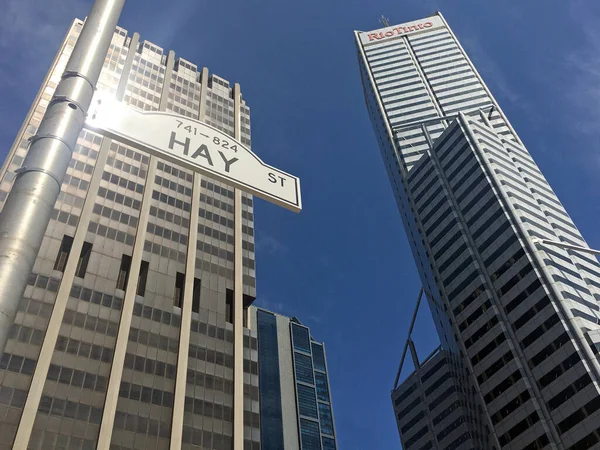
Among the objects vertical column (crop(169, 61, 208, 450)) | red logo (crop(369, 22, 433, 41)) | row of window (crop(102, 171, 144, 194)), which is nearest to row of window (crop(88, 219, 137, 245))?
vertical column (crop(169, 61, 208, 450))

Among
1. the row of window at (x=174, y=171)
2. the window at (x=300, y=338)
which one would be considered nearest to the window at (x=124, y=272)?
the row of window at (x=174, y=171)

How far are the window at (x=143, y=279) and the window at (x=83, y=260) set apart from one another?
7.15 metres

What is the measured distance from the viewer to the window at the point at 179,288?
261 feet

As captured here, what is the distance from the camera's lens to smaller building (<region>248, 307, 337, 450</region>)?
125 meters

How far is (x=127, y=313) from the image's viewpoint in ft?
237

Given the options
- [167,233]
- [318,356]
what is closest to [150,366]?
[167,233]

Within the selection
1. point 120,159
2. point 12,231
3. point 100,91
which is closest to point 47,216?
point 12,231

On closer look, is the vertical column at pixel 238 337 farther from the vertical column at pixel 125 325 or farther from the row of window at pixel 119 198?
the row of window at pixel 119 198

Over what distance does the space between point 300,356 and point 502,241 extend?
6074 centimetres

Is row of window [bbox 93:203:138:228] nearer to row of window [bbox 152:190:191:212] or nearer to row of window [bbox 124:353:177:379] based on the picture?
row of window [bbox 152:190:191:212]

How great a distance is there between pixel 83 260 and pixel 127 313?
10.1m

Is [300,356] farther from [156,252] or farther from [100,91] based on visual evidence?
[100,91]

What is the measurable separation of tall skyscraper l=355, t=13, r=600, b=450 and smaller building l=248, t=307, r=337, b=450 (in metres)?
21.1

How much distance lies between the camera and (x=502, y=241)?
111 m
